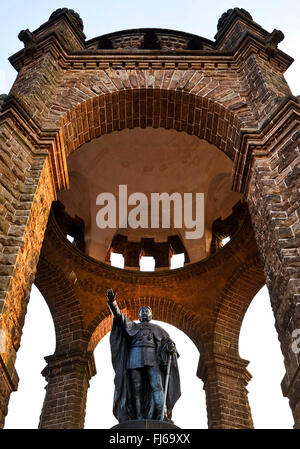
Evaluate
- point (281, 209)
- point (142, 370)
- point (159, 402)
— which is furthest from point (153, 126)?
point (159, 402)

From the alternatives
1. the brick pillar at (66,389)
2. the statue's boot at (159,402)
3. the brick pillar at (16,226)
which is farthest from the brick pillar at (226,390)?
the brick pillar at (16,226)

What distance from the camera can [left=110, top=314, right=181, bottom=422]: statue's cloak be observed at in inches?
Answer: 219

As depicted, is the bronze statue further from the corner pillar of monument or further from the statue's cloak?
the corner pillar of monument

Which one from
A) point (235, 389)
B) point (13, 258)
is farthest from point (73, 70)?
point (235, 389)

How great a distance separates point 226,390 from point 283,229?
6068 millimetres

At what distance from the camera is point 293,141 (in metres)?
6.54

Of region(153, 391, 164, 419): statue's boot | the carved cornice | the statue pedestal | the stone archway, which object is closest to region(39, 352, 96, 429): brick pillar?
the stone archway

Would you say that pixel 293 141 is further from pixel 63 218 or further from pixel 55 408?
pixel 63 218

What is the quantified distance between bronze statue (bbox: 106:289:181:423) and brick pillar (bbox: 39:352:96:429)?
4.51 m

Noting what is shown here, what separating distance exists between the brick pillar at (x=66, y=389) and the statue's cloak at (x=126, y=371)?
177 inches

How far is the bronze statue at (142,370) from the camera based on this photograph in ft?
18.0
